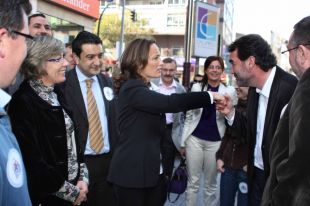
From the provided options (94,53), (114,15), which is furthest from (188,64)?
(114,15)

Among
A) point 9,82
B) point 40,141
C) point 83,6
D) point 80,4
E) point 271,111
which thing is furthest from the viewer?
point 83,6

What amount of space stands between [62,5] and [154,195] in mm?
14208

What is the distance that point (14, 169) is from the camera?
134 cm

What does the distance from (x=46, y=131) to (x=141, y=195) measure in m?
0.95

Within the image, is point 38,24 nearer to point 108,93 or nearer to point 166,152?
point 108,93

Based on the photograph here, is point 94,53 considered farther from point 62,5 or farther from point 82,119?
point 62,5

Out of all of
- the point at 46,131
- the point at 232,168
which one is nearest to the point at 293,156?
the point at 46,131

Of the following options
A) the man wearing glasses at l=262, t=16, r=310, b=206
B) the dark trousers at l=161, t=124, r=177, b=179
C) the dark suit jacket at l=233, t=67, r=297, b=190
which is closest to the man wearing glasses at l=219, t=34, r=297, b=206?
the dark suit jacket at l=233, t=67, r=297, b=190

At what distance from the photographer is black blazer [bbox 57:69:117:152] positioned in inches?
139

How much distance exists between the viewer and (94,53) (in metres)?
3.81

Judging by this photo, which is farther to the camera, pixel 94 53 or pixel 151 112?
pixel 94 53

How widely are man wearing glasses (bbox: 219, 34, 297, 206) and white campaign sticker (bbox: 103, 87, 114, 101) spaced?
113cm

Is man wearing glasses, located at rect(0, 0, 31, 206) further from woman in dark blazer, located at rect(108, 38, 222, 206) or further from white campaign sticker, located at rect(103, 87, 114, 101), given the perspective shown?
white campaign sticker, located at rect(103, 87, 114, 101)

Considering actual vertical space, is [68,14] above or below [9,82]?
above
